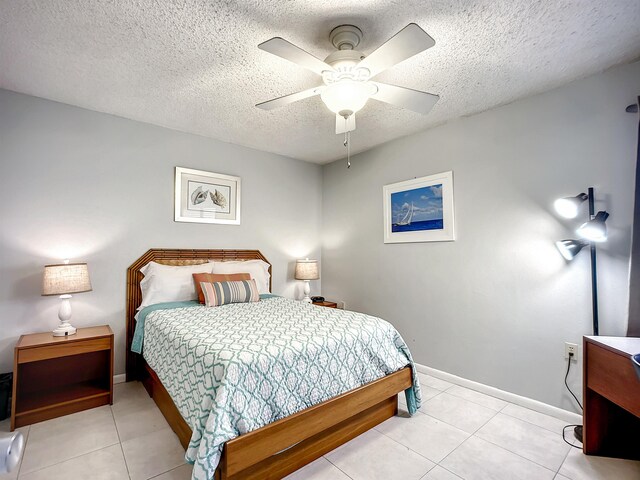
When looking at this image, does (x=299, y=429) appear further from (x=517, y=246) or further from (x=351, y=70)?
(x=517, y=246)

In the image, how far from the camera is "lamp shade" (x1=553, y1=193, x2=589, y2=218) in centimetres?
229

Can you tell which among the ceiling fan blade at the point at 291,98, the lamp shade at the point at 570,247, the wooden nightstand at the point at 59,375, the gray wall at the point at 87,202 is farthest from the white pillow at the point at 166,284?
the lamp shade at the point at 570,247

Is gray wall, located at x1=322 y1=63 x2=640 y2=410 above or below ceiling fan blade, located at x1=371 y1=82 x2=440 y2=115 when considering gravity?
below

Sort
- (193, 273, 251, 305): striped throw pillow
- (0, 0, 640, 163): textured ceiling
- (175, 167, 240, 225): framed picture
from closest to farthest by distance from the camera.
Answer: (0, 0, 640, 163): textured ceiling, (193, 273, 251, 305): striped throw pillow, (175, 167, 240, 225): framed picture

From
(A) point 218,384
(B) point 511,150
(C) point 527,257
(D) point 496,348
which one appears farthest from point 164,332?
(B) point 511,150

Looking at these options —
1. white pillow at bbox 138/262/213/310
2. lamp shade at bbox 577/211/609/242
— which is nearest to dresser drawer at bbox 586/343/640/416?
lamp shade at bbox 577/211/609/242

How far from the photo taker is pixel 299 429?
1.77 metres

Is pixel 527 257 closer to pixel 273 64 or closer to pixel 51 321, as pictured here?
pixel 273 64

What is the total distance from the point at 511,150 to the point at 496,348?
67.2 inches

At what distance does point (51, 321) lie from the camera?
2.74 metres

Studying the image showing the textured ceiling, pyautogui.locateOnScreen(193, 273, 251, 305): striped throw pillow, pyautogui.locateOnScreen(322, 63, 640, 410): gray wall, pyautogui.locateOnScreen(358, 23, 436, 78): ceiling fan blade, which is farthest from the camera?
pyautogui.locateOnScreen(193, 273, 251, 305): striped throw pillow

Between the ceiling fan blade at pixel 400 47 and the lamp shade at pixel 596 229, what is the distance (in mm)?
1605

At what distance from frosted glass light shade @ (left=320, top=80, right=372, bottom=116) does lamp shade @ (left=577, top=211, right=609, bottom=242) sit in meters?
1.69

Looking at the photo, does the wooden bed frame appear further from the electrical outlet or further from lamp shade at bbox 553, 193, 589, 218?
lamp shade at bbox 553, 193, 589, 218
